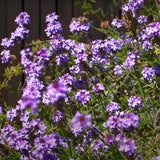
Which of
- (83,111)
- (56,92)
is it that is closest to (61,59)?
(83,111)

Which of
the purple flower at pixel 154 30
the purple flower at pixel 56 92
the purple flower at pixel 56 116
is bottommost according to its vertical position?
the purple flower at pixel 56 92

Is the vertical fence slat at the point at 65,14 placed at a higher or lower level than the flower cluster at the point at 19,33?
higher

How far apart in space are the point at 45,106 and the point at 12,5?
8.43 ft

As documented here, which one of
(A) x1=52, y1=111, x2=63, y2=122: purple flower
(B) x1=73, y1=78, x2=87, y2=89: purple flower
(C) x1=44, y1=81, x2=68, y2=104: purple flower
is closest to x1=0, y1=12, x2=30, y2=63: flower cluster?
(B) x1=73, y1=78, x2=87, y2=89: purple flower

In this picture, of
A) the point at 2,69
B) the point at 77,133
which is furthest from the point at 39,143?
the point at 2,69

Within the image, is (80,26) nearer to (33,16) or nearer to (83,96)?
(83,96)

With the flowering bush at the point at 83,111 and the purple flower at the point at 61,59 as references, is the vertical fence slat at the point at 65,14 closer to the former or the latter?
the flowering bush at the point at 83,111

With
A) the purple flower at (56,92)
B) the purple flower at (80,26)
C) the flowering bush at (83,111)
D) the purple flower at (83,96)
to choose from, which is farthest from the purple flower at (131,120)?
the purple flower at (80,26)

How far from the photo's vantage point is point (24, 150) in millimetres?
2549

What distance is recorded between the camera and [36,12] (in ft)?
16.8

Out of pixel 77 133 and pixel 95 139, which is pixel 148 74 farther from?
pixel 77 133

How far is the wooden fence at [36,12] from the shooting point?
5023mm

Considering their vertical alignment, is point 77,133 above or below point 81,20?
below

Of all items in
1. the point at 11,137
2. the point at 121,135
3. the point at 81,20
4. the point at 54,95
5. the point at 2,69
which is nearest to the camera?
the point at 54,95
